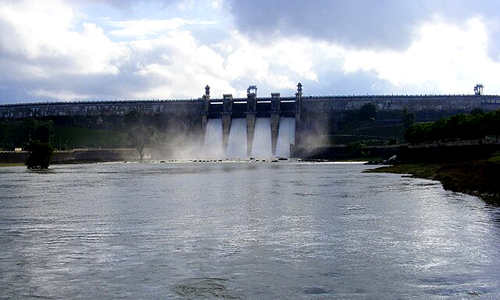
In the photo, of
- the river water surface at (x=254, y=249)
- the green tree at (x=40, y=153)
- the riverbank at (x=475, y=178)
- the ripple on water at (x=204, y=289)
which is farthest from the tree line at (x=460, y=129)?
the ripple on water at (x=204, y=289)

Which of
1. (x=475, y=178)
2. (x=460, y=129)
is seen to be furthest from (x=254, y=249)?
(x=460, y=129)

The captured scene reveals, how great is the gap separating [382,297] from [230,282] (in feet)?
19.0

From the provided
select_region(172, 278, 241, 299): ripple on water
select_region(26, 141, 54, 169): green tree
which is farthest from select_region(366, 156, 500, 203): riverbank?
select_region(26, 141, 54, 169): green tree

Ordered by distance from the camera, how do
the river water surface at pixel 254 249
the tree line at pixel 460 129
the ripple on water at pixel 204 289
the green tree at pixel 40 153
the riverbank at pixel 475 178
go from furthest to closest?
the green tree at pixel 40 153 < the tree line at pixel 460 129 < the riverbank at pixel 475 178 < the river water surface at pixel 254 249 < the ripple on water at pixel 204 289

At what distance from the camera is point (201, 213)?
153 ft

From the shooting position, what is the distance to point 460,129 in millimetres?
124625

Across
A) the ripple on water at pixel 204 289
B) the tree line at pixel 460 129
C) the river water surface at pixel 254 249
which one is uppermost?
the tree line at pixel 460 129

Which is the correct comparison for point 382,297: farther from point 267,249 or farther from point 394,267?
point 267,249

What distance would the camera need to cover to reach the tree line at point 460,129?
109688 mm

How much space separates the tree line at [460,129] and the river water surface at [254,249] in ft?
196

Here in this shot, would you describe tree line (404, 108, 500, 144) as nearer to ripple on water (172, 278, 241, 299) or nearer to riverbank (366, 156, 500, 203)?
riverbank (366, 156, 500, 203)

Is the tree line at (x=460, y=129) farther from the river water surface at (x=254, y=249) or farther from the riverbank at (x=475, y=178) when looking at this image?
the river water surface at (x=254, y=249)

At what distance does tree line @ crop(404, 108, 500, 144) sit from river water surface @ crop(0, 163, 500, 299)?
196 ft

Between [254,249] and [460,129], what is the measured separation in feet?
334
